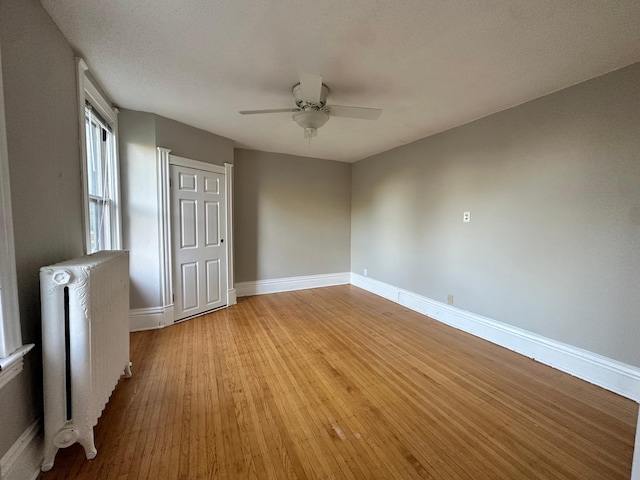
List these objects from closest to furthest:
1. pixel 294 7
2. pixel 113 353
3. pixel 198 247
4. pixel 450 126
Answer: pixel 294 7
pixel 113 353
pixel 450 126
pixel 198 247

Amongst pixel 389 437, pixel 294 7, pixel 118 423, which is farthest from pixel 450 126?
pixel 118 423

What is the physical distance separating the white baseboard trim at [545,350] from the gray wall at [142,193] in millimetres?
Result: 3509

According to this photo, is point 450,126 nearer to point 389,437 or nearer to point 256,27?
point 256,27

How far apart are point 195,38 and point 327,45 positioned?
33.3 inches

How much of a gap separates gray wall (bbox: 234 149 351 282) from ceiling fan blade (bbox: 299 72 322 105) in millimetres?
2543

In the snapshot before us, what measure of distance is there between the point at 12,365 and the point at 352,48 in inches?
98.2

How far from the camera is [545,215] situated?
239 cm

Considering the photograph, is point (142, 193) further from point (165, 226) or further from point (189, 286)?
point (189, 286)

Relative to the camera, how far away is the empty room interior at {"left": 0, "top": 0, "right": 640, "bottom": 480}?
135 centimetres

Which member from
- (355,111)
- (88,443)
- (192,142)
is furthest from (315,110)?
(88,443)

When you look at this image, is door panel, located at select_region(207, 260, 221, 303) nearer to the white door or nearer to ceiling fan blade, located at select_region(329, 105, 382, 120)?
the white door

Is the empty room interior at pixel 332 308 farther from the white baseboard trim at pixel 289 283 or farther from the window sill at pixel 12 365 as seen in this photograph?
the white baseboard trim at pixel 289 283

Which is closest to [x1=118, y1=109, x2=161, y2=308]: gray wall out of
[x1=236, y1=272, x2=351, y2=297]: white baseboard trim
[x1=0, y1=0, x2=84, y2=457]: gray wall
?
[x1=0, y1=0, x2=84, y2=457]: gray wall

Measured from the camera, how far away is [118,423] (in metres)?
1.65
